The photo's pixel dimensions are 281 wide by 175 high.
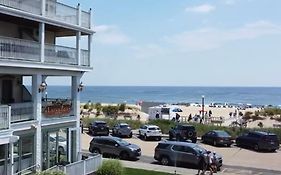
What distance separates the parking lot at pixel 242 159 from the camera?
96.1ft

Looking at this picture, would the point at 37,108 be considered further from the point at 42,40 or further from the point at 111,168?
the point at 111,168

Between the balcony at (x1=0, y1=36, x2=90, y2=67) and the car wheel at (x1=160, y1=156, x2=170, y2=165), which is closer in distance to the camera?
the balcony at (x1=0, y1=36, x2=90, y2=67)

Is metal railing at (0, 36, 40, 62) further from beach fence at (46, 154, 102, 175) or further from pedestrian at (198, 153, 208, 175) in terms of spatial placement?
pedestrian at (198, 153, 208, 175)

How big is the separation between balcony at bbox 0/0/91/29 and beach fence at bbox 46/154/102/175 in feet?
24.6

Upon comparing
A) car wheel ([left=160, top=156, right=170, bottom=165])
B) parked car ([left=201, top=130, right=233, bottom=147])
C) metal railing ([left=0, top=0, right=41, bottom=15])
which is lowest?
car wheel ([left=160, top=156, right=170, bottom=165])

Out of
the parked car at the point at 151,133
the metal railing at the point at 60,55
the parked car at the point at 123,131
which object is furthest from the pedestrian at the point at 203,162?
the parked car at the point at 123,131

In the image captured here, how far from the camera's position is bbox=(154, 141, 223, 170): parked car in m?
28.9

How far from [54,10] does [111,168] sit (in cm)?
878

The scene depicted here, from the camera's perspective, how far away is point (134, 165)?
29031 millimetres

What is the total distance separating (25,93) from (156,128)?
761 inches

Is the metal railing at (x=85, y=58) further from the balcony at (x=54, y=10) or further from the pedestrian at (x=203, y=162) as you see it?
the pedestrian at (x=203, y=162)

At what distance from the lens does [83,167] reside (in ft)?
76.7

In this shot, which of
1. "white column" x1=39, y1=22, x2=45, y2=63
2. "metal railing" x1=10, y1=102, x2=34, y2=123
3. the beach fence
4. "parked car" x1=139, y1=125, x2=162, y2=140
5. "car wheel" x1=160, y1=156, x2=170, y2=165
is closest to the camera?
"metal railing" x1=10, y1=102, x2=34, y2=123

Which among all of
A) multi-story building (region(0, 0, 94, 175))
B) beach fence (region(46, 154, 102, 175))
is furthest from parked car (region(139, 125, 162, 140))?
beach fence (region(46, 154, 102, 175))
